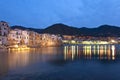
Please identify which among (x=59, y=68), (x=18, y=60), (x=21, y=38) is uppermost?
(x=21, y=38)

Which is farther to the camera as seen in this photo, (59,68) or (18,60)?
(18,60)

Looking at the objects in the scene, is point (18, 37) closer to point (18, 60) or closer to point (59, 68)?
point (18, 60)

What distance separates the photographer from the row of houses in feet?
352

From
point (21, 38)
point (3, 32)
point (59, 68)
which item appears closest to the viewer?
point (59, 68)

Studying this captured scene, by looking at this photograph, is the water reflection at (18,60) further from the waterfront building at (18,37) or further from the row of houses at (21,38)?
the waterfront building at (18,37)

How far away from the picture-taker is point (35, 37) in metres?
146

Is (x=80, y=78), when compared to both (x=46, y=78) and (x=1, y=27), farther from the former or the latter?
(x=1, y=27)

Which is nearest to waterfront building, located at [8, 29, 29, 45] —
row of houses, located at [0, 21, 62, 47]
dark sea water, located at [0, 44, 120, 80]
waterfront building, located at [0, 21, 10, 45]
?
row of houses, located at [0, 21, 62, 47]

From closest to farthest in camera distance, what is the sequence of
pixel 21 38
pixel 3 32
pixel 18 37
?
1. pixel 3 32
2. pixel 18 37
3. pixel 21 38

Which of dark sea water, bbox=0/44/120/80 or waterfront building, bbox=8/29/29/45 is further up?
waterfront building, bbox=8/29/29/45

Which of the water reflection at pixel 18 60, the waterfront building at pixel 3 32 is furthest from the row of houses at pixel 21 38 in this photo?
the water reflection at pixel 18 60

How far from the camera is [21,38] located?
124062mm

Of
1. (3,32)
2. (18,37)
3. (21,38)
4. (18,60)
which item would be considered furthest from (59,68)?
(21,38)

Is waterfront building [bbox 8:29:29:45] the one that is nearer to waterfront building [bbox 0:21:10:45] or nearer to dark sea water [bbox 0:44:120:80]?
waterfront building [bbox 0:21:10:45]
